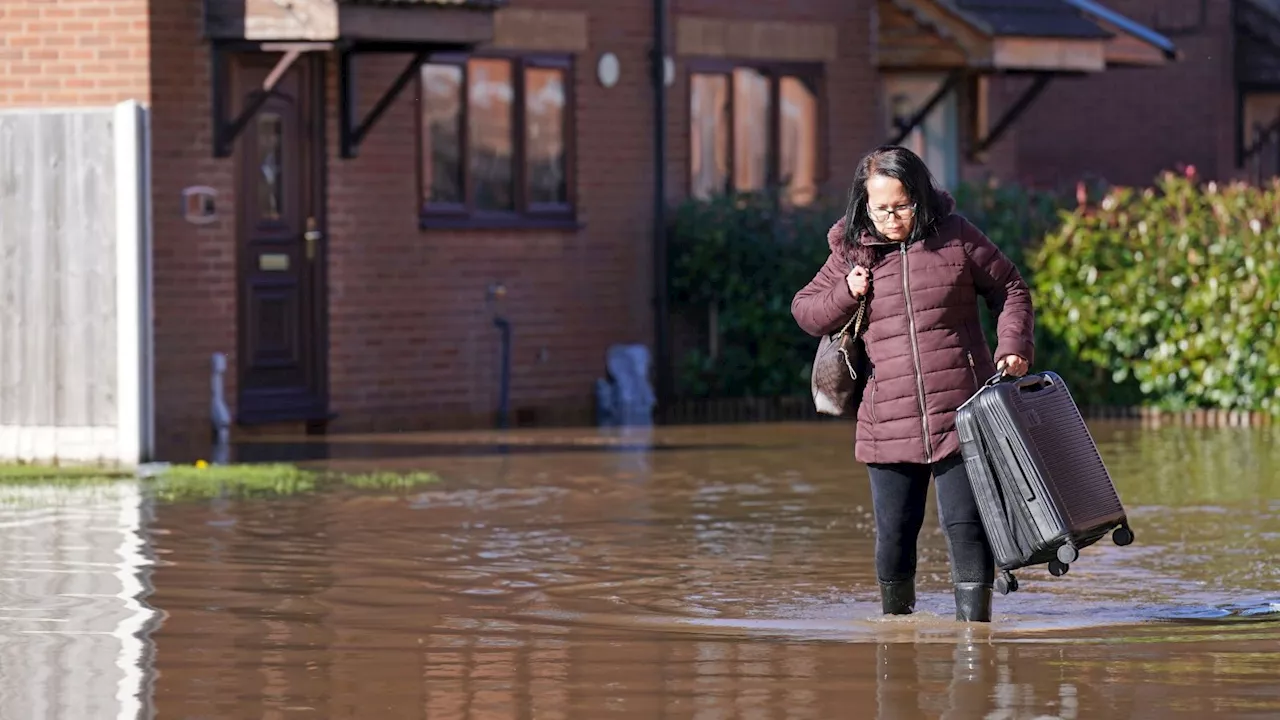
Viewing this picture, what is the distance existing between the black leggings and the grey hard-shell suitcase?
0.50ft

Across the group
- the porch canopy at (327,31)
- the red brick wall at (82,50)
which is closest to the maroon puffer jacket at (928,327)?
the porch canopy at (327,31)

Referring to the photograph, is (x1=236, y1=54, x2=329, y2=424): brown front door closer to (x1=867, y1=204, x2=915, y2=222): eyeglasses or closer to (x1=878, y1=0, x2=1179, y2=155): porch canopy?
(x1=878, y1=0, x2=1179, y2=155): porch canopy

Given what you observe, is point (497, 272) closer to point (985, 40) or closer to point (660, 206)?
point (660, 206)

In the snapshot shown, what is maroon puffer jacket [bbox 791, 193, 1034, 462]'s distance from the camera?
8414mm

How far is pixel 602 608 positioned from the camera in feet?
31.2

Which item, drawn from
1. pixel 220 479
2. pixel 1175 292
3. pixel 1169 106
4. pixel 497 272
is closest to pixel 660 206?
pixel 497 272

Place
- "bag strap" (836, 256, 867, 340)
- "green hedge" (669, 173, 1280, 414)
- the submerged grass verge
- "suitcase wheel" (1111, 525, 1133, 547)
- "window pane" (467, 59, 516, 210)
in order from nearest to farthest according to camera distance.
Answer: "suitcase wheel" (1111, 525, 1133, 547) < "bag strap" (836, 256, 867, 340) < the submerged grass verge < "green hedge" (669, 173, 1280, 414) < "window pane" (467, 59, 516, 210)

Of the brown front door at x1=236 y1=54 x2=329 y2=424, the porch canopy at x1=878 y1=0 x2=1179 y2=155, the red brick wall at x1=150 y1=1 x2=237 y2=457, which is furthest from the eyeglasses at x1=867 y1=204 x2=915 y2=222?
the porch canopy at x1=878 y1=0 x2=1179 y2=155

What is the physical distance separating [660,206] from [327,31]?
4514mm

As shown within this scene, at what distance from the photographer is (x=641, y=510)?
13.1 metres

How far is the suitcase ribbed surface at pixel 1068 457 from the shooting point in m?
8.23

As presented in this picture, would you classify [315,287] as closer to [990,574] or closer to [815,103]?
[815,103]

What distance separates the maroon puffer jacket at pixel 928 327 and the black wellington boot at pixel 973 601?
0.49 metres

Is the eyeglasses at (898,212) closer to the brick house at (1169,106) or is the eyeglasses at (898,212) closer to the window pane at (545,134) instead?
the window pane at (545,134)
